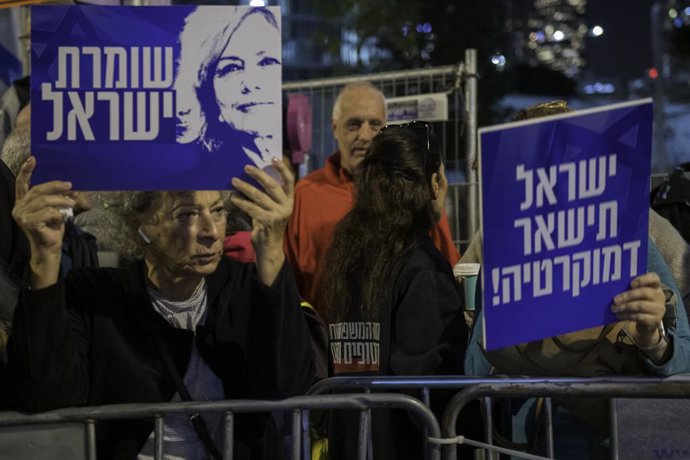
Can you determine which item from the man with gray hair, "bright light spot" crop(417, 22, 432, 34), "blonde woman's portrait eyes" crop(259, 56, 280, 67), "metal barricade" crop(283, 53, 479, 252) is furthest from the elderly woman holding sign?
"bright light spot" crop(417, 22, 432, 34)

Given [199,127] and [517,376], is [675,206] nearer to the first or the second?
[517,376]

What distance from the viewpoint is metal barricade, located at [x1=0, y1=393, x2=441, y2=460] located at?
312 cm

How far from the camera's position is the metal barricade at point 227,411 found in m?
3.12

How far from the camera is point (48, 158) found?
3135mm

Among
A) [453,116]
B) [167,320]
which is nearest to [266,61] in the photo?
[167,320]

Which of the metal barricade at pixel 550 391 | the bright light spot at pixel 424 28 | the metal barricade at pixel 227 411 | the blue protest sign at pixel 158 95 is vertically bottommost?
the metal barricade at pixel 227 411

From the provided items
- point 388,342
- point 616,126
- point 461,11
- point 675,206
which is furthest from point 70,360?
point 461,11

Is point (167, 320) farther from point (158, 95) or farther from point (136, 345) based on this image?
point (158, 95)

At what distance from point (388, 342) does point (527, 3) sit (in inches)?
1264

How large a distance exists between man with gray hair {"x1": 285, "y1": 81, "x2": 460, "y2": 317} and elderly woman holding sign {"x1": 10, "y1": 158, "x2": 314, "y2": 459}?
1791mm

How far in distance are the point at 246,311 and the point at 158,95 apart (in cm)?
72

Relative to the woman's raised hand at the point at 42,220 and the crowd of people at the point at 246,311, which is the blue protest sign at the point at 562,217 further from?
the woman's raised hand at the point at 42,220

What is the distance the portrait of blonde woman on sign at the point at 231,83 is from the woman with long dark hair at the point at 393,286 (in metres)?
1.08

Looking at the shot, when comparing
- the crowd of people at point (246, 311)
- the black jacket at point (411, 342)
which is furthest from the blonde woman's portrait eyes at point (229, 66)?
the black jacket at point (411, 342)
